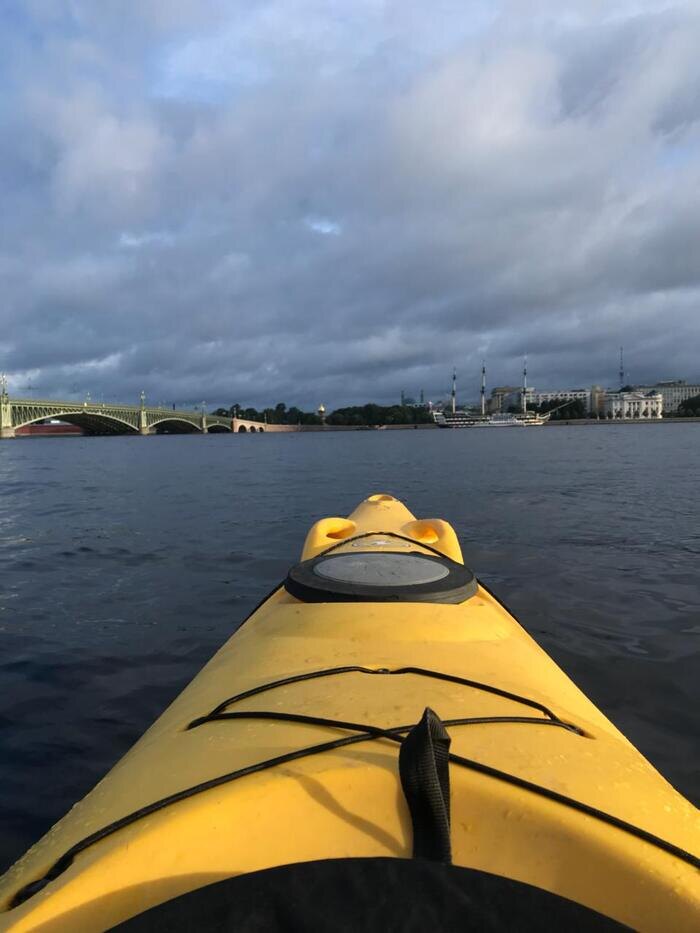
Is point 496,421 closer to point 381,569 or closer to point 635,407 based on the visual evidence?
point 635,407

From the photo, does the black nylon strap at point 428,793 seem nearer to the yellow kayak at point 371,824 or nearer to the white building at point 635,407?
the yellow kayak at point 371,824

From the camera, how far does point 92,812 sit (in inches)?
59.6

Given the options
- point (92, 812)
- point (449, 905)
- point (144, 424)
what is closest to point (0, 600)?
point (92, 812)

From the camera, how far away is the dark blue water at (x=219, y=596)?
3.61 meters

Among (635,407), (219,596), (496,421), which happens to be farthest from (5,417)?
(635,407)

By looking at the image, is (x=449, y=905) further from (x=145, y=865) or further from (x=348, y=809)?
(x=145, y=865)

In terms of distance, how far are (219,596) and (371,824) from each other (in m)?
5.50

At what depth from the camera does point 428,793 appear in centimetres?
133

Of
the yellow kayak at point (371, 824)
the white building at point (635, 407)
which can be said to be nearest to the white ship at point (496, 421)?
the white building at point (635, 407)

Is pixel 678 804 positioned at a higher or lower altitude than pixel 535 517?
higher

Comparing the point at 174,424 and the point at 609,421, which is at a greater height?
the point at 174,424

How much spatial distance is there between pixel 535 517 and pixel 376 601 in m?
9.00

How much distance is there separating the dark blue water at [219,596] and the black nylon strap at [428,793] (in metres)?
2.38

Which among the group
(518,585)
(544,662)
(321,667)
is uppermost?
(321,667)
